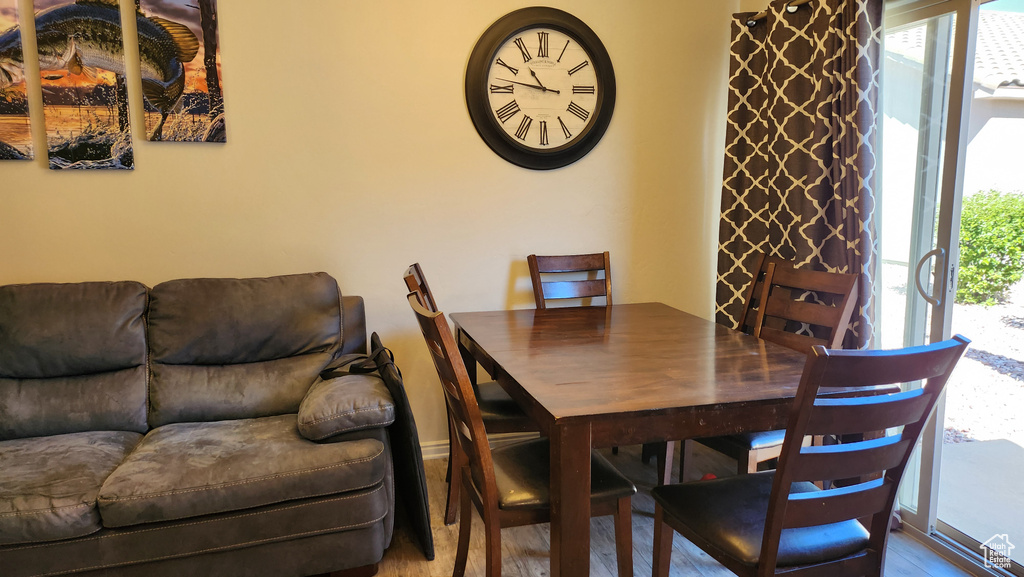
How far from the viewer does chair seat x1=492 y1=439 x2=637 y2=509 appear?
5.49 ft

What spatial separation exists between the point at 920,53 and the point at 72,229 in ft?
11.2

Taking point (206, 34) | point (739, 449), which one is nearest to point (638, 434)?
point (739, 449)

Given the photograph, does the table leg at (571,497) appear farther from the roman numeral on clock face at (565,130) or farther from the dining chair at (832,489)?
the roman numeral on clock face at (565,130)

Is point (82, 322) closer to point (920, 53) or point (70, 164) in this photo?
point (70, 164)

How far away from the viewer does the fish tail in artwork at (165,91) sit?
8.34 ft

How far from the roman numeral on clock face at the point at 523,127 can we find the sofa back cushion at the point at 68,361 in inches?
71.9

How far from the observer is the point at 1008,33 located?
2.01 meters

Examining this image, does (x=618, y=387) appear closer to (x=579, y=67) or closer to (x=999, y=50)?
(x=999, y=50)

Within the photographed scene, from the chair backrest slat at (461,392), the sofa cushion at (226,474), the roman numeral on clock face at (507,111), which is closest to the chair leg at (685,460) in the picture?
the chair backrest slat at (461,392)

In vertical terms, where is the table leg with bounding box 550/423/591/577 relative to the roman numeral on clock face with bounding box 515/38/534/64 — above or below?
below

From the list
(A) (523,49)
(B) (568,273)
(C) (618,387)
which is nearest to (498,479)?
(C) (618,387)

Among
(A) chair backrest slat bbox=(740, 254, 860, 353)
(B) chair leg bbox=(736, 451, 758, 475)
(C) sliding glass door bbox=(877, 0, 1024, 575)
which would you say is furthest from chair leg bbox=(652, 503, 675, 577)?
(C) sliding glass door bbox=(877, 0, 1024, 575)

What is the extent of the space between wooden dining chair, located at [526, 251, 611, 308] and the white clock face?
0.56m

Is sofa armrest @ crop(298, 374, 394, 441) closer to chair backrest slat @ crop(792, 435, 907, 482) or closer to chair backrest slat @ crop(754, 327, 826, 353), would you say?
chair backrest slat @ crop(792, 435, 907, 482)
